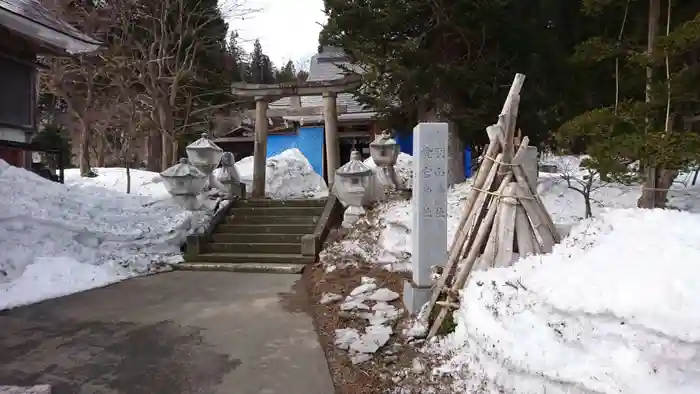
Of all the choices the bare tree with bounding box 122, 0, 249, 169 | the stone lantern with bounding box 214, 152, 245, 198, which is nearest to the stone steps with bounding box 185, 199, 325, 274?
the stone lantern with bounding box 214, 152, 245, 198

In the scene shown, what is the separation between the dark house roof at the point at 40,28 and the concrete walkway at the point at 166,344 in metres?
4.28

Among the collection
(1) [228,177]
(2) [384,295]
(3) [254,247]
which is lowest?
(2) [384,295]

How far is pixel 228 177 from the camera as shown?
518 inches

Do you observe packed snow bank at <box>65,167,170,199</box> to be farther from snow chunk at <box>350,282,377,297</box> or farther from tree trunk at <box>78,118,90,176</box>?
snow chunk at <box>350,282,377,297</box>

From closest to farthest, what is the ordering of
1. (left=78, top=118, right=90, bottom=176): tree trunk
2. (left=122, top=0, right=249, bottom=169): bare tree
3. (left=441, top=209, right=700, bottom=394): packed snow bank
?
(left=441, top=209, right=700, bottom=394): packed snow bank
(left=78, top=118, right=90, bottom=176): tree trunk
(left=122, top=0, right=249, bottom=169): bare tree

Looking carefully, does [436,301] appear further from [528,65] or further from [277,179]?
[277,179]

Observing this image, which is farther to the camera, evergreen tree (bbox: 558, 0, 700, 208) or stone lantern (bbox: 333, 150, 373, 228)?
stone lantern (bbox: 333, 150, 373, 228)

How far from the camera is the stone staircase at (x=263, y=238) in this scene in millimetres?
9688

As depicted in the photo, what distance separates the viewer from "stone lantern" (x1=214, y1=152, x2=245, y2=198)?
42.7 ft

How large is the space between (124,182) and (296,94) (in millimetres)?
5770

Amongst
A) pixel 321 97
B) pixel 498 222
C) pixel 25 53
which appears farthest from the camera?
pixel 321 97

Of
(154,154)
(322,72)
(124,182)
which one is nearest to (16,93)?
(124,182)

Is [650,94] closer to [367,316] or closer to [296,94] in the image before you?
[367,316]

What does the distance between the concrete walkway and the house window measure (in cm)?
466
